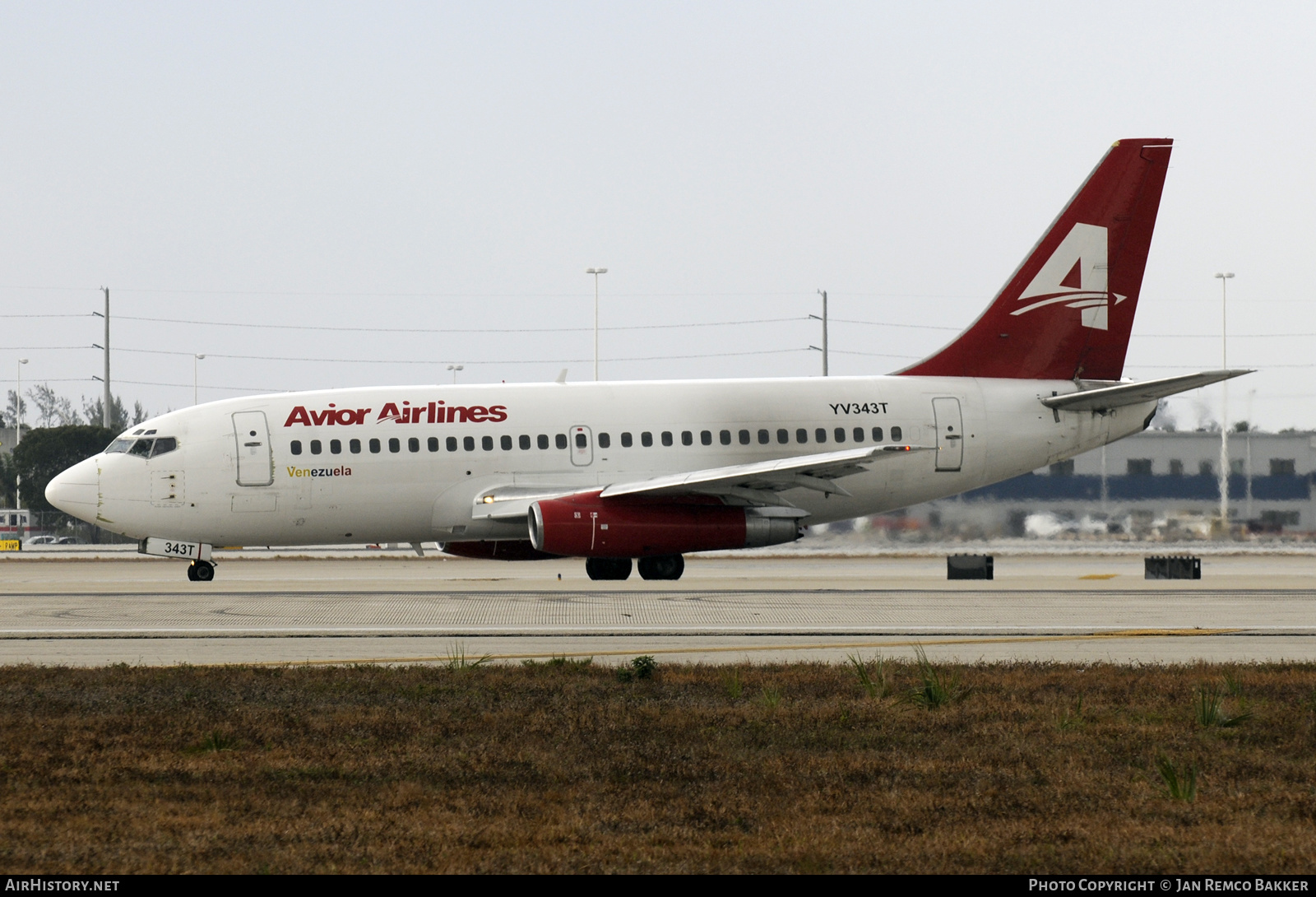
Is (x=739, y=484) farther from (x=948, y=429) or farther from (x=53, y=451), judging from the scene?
(x=53, y=451)

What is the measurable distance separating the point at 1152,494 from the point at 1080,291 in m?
12.3

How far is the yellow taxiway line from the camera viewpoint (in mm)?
16469

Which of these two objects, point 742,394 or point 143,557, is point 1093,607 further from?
point 143,557

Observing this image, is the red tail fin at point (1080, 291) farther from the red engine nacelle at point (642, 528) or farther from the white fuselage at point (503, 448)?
the red engine nacelle at point (642, 528)

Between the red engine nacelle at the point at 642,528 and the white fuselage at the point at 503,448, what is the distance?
196 cm

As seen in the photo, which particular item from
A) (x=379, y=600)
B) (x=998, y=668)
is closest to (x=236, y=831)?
(x=998, y=668)

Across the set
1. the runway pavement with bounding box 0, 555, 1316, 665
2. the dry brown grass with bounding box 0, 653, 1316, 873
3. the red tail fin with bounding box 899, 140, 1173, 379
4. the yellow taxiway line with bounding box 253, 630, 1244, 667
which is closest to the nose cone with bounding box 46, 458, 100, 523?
the runway pavement with bounding box 0, 555, 1316, 665

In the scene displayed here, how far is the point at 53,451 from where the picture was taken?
80.4 metres

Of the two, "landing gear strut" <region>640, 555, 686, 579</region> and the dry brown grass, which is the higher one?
the dry brown grass

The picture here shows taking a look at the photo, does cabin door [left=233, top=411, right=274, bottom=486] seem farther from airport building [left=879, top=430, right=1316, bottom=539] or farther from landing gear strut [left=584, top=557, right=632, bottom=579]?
airport building [left=879, top=430, right=1316, bottom=539]

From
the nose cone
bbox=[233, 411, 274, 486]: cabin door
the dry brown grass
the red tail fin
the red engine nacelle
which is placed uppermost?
the red tail fin

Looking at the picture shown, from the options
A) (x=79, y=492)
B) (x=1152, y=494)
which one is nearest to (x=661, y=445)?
(x=79, y=492)

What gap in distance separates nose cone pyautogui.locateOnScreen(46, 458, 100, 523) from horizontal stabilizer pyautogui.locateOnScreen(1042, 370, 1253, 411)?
20693 millimetres
